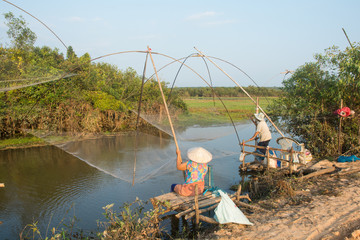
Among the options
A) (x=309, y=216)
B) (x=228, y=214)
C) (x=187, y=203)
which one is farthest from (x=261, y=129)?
(x=228, y=214)

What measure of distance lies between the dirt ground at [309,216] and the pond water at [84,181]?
1.75 meters

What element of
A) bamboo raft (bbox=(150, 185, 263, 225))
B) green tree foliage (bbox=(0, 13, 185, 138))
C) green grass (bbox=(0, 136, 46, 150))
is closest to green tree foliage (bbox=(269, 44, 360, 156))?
bamboo raft (bbox=(150, 185, 263, 225))

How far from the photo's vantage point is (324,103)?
23.0 feet

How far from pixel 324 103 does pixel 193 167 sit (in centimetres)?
476

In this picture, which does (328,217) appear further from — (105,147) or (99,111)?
(99,111)

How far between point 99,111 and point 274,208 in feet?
27.1

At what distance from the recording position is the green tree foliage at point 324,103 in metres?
6.52

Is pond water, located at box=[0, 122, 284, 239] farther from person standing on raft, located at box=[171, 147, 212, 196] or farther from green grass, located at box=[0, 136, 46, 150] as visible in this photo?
green grass, located at box=[0, 136, 46, 150]

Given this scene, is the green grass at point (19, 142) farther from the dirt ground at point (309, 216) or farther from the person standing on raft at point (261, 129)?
the dirt ground at point (309, 216)

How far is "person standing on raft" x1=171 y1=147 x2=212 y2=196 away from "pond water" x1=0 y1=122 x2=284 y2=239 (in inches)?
36.7

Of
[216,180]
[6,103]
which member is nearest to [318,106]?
[216,180]

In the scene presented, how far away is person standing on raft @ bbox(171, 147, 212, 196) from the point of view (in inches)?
148

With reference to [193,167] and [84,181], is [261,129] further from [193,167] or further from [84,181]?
[84,181]

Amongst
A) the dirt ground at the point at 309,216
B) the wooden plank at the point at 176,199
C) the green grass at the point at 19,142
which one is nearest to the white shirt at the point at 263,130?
the dirt ground at the point at 309,216
